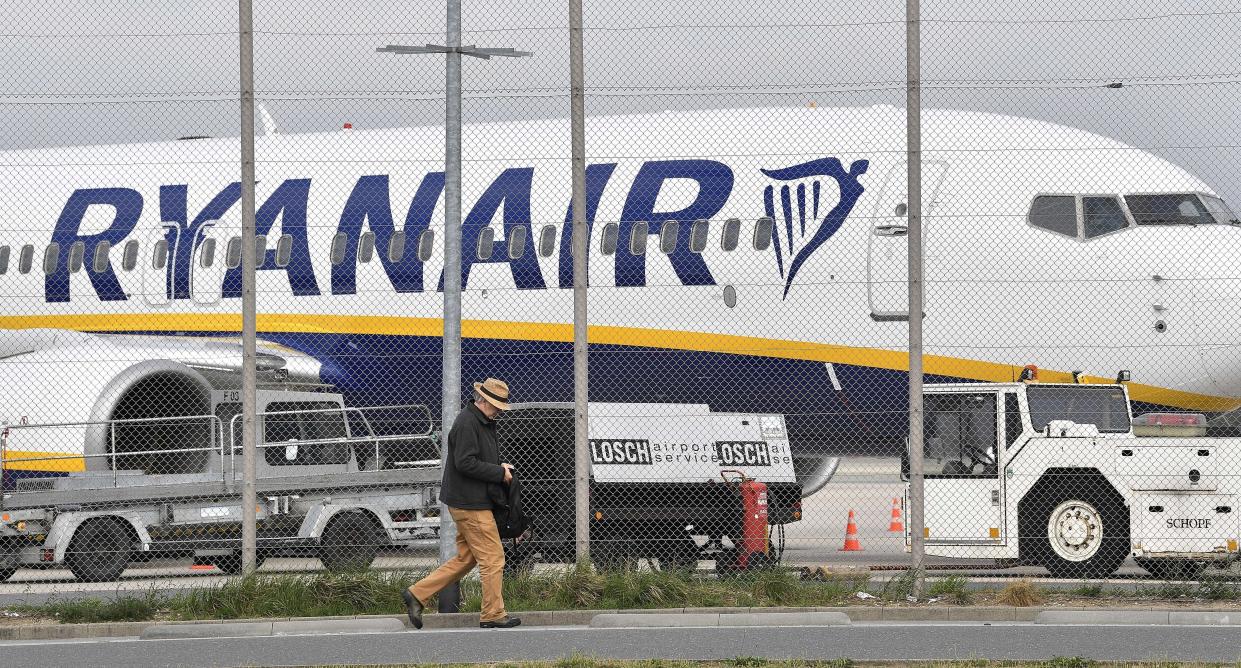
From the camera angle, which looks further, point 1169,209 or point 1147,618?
point 1169,209

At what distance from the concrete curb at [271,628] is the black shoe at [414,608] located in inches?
8.2

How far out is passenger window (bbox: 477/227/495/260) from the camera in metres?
19.9

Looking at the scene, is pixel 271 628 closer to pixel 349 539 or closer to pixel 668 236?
pixel 349 539

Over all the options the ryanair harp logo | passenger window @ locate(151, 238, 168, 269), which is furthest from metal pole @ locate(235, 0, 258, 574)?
passenger window @ locate(151, 238, 168, 269)

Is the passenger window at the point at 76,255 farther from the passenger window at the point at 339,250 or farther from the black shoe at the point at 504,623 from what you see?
the black shoe at the point at 504,623

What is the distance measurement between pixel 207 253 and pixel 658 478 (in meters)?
7.75

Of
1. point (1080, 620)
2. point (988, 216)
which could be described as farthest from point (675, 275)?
point (1080, 620)

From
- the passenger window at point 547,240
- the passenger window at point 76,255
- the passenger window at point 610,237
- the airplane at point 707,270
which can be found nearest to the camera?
the airplane at point 707,270

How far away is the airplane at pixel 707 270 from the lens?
1727 cm

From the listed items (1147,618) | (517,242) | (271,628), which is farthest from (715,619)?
(517,242)

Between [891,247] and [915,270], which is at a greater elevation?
[891,247]

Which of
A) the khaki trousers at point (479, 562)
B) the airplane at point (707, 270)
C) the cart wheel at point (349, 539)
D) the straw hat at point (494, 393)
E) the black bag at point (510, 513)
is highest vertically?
the airplane at point (707, 270)

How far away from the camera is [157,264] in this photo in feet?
72.4

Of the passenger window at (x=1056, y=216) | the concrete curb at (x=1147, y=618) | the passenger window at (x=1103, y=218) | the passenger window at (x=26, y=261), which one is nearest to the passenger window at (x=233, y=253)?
the passenger window at (x=26, y=261)
